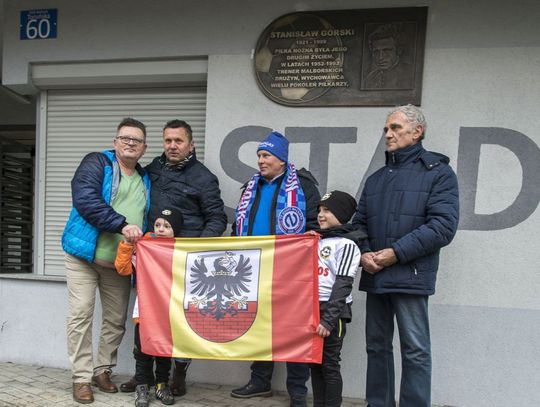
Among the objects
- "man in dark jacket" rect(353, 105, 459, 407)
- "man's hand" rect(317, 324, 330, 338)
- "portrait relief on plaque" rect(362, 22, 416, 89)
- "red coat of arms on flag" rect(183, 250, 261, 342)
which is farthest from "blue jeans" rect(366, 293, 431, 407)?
"portrait relief on plaque" rect(362, 22, 416, 89)

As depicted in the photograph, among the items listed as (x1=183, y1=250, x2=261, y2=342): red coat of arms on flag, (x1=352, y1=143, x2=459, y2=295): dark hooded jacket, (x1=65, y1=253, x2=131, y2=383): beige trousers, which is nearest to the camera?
(x1=352, y1=143, x2=459, y2=295): dark hooded jacket

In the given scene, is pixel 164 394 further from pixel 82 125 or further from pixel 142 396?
pixel 82 125

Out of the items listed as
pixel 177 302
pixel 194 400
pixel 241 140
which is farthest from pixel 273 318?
pixel 241 140

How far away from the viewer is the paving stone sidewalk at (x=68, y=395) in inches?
132

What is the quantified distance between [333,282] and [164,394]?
5.19ft

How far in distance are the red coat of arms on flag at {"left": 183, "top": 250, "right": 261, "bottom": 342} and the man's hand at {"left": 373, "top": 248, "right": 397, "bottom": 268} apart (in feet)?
2.59

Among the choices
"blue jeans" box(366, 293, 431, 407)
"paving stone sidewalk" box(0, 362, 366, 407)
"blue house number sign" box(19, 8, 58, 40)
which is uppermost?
"blue house number sign" box(19, 8, 58, 40)

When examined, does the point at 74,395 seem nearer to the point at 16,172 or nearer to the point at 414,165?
the point at 414,165

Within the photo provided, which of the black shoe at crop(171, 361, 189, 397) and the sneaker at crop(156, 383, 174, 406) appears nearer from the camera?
the sneaker at crop(156, 383, 174, 406)

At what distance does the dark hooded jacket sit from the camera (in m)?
2.67

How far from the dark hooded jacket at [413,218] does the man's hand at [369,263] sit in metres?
0.05

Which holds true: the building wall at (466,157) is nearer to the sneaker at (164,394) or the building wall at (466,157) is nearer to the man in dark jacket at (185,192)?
the man in dark jacket at (185,192)

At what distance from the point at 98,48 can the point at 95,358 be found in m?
2.85

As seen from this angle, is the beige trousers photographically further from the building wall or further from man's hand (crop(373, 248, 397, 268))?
man's hand (crop(373, 248, 397, 268))
